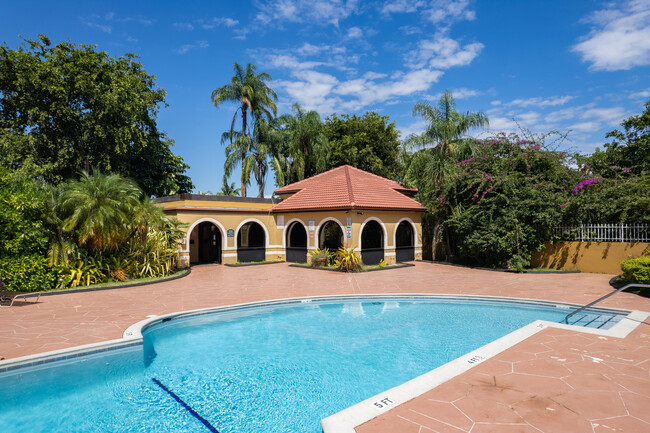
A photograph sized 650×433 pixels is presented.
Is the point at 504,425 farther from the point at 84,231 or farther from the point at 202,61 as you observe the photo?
the point at 202,61

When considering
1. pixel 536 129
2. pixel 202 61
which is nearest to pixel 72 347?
pixel 202 61

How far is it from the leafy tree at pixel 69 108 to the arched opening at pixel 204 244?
28.7ft

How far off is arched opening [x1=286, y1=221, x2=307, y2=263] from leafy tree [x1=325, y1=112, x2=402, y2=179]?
465 inches

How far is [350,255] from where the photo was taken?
61.1 ft

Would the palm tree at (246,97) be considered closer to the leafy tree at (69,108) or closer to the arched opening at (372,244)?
the leafy tree at (69,108)

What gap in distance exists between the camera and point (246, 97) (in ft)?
99.3

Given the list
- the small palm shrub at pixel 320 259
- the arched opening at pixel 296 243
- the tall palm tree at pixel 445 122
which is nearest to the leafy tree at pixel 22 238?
the small palm shrub at pixel 320 259

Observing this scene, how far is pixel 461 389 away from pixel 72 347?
7.05 metres

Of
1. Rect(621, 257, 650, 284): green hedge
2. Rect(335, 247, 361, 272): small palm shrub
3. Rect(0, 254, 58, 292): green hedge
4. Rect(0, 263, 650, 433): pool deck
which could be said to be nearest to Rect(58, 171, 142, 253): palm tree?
Rect(0, 254, 58, 292): green hedge

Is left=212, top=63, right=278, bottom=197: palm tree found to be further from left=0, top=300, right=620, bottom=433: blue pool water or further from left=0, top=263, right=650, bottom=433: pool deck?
left=0, top=300, right=620, bottom=433: blue pool water

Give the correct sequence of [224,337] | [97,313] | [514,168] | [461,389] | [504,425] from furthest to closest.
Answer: [514,168] < [97,313] < [224,337] < [461,389] < [504,425]

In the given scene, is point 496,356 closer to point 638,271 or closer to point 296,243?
point 638,271

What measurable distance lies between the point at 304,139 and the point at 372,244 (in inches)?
520

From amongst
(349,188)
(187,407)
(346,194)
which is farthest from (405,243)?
(187,407)
